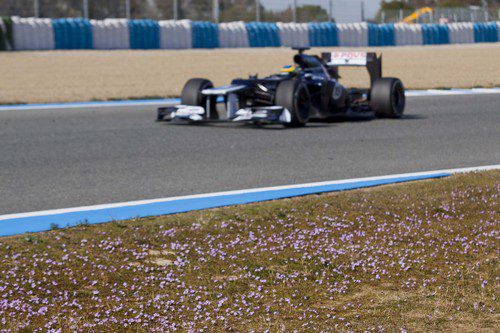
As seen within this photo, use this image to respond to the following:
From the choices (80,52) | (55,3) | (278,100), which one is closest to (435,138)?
(278,100)

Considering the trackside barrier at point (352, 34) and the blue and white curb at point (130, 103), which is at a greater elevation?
the trackside barrier at point (352, 34)

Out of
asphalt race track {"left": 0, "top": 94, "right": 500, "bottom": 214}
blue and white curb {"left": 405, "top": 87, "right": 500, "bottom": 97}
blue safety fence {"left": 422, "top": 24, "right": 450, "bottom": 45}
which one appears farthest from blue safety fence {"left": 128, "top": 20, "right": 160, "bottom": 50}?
asphalt race track {"left": 0, "top": 94, "right": 500, "bottom": 214}

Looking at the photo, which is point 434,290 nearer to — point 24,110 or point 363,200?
point 363,200

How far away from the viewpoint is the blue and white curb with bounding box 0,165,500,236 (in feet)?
19.0

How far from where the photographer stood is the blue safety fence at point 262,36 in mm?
36188

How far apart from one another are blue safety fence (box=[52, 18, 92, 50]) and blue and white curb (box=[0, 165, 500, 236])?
25.7 m

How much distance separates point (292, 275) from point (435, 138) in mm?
6299

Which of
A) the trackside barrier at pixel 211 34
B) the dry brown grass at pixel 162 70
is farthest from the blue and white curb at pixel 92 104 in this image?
the trackside barrier at pixel 211 34

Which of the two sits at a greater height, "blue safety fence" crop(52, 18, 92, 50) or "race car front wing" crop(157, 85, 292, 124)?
"blue safety fence" crop(52, 18, 92, 50)

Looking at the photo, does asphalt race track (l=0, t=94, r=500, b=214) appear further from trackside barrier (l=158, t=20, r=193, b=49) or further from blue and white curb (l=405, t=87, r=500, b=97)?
trackside barrier (l=158, t=20, r=193, b=49)

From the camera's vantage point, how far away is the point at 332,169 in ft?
26.8

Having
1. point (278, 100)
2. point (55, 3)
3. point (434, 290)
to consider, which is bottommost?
point (434, 290)

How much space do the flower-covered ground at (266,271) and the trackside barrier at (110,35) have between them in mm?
27349

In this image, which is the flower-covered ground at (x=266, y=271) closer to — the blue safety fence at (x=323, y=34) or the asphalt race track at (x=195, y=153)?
the asphalt race track at (x=195, y=153)
